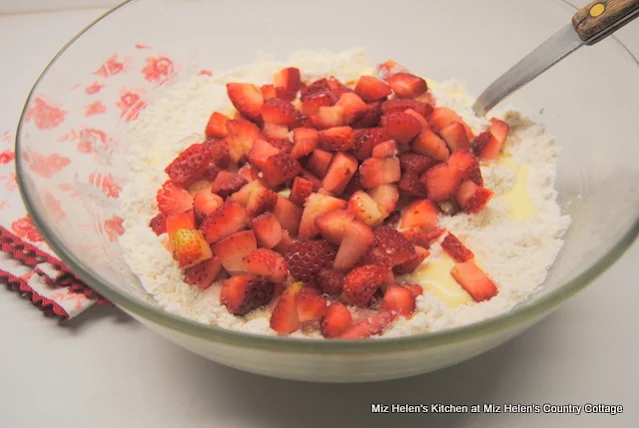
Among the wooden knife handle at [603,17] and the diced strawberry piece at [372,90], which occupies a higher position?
the wooden knife handle at [603,17]

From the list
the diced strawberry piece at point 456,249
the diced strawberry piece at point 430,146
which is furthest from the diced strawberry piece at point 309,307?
the diced strawberry piece at point 430,146

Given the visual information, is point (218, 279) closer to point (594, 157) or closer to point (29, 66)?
point (594, 157)

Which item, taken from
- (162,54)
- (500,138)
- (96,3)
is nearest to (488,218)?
(500,138)

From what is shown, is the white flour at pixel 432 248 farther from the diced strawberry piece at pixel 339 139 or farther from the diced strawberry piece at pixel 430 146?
the diced strawberry piece at pixel 339 139

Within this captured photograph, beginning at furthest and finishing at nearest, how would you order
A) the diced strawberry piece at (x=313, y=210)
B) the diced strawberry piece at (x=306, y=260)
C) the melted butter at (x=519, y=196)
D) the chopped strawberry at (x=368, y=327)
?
the melted butter at (x=519, y=196)
the diced strawberry piece at (x=313, y=210)
the diced strawberry piece at (x=306, y=260)
the chopped strawberry at (x=368, y=327)

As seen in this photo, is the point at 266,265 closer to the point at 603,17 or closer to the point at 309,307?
the point at 309,307
